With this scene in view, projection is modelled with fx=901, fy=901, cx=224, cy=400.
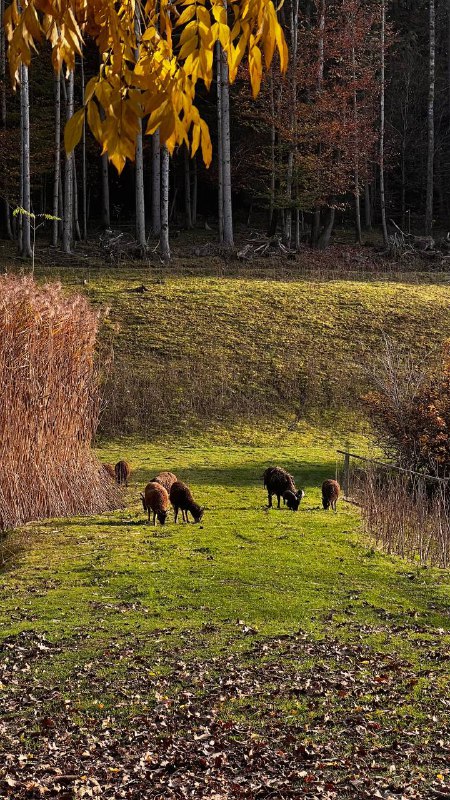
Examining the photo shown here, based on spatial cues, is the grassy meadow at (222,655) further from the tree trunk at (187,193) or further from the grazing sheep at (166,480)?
the tree trunk at (187,193)

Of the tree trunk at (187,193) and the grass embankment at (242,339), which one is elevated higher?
the tree trunk at (187,193)

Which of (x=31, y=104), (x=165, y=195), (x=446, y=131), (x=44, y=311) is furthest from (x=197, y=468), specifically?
(x=446, y=131)

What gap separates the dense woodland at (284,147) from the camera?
30312mm

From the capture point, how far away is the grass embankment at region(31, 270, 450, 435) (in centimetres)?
2041

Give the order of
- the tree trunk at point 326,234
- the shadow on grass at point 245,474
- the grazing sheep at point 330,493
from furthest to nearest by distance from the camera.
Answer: the tree trunk at point 326,234
the shadow on grass at point 245,474
the grazing sheep at point 330,493

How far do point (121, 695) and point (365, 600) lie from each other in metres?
2.84

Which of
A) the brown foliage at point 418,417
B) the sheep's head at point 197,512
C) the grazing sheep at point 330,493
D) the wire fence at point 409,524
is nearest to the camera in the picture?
the wire fence at point 409,524

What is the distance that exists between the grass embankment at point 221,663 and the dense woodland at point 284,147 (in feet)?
60.0

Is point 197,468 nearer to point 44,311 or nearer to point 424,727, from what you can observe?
point 44,311

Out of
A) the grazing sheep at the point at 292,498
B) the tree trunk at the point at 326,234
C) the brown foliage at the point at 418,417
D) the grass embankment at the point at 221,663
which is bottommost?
the grazing sheep at the point at 292,498

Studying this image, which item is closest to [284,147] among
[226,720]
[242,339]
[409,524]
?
[242,339]

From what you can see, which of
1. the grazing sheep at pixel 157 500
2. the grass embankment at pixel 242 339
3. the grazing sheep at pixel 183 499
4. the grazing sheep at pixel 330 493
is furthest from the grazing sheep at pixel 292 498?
the grass embankment at pixel 242 339

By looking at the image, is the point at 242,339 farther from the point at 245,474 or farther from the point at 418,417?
the point at 418,417

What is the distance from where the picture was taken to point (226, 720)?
5.59 m
